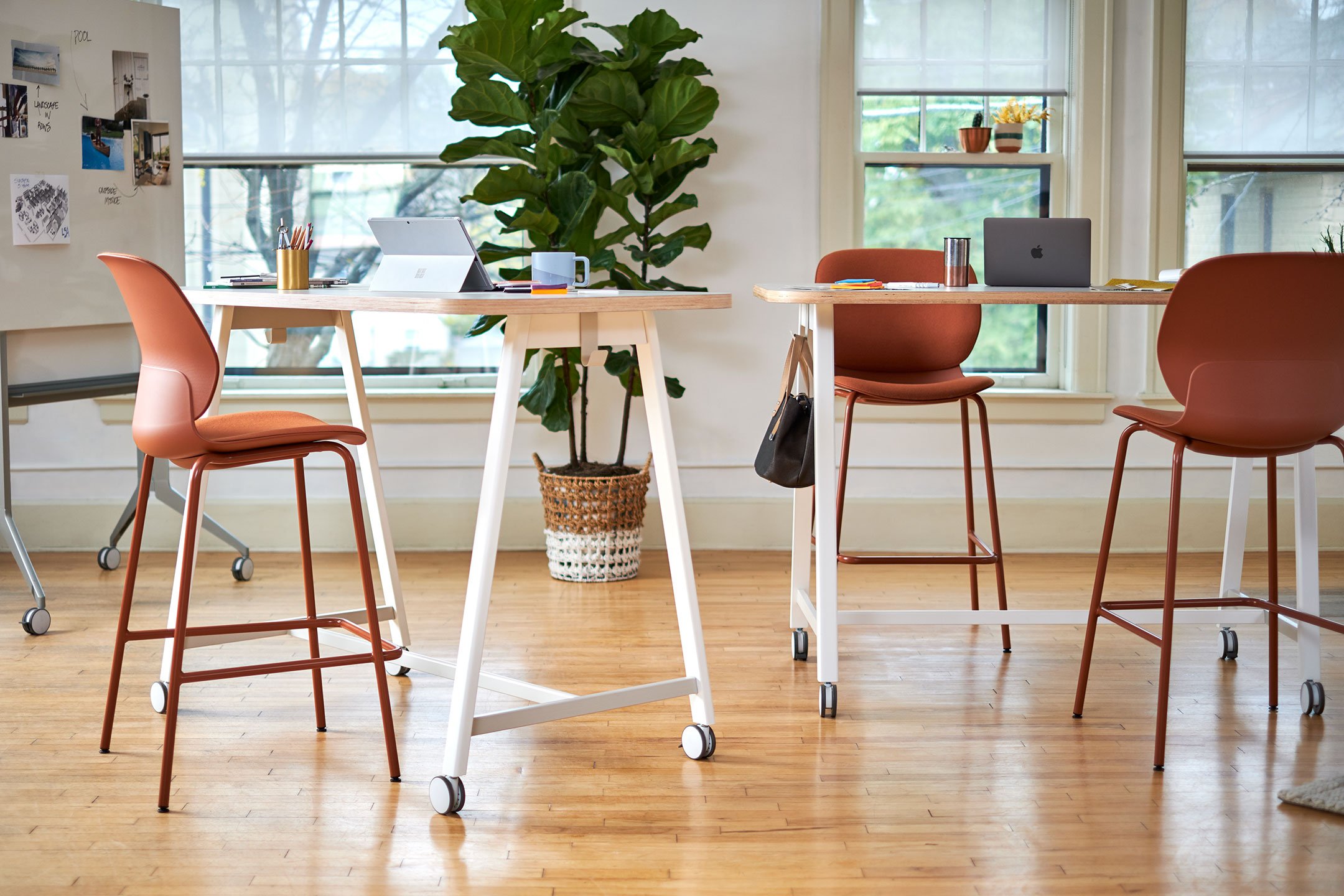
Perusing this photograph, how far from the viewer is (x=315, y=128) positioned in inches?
178

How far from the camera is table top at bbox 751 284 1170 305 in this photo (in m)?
2.68

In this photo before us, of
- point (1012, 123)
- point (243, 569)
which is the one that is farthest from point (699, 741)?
point (1012, 123)

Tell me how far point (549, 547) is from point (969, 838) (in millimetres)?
2266

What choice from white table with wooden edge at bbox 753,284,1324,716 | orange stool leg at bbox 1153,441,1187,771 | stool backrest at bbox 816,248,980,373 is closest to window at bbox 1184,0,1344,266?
stool backrest at bbox 816,248,980,373

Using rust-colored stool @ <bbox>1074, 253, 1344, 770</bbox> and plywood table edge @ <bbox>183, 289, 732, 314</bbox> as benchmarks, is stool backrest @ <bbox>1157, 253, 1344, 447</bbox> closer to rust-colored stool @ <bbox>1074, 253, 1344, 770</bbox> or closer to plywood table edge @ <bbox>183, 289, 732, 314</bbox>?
rust-colored stool @ <bbox>1074, 253, 1344, 770</bbox>

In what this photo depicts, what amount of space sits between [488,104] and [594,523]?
1415mm

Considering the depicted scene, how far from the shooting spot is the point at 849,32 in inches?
174

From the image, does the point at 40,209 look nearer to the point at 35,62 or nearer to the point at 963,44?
the point at 35,62

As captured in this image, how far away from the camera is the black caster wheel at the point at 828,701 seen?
9.06ft

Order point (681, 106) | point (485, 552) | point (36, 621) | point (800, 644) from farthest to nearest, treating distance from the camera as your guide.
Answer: point (681, 106) < point (36, 621) < point (800, 644) < point (485, 552)

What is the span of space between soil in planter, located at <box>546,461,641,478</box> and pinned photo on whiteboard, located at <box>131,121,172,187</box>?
1.60 meters

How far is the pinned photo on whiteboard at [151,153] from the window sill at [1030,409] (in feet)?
8.13

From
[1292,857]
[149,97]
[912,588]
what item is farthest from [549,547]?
[1292,857]

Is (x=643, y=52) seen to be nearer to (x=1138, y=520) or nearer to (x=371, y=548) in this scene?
(x=371, y=548)
